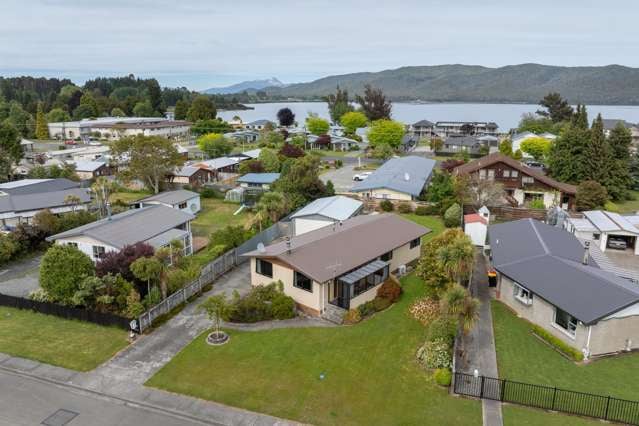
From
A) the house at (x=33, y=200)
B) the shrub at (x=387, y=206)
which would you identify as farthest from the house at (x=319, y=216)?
the house at (x=33, y=200)

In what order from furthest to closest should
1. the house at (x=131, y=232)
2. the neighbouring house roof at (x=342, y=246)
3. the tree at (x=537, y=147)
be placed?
the tree at (x=537, y=147)
the house at (x=131, y=232)
the neighbouring house roof at (x=342, y=246)

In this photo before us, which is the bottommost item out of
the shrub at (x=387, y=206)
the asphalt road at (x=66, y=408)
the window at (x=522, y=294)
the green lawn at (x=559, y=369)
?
the asphalt road at (x=66, y=408)

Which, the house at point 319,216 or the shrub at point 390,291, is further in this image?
the house at point 319,216

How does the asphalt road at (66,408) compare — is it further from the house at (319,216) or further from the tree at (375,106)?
the tree at (375,106)

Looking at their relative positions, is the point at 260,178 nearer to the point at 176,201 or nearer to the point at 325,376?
the point at 176,201

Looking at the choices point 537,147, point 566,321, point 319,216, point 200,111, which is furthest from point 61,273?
point 200,111

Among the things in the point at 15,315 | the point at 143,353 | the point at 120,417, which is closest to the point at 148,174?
the point at 15,315

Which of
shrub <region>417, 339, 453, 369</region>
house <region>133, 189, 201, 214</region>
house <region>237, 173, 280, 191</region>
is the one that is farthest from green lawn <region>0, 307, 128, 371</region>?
house <region>237, 173, 280, 191</region>
